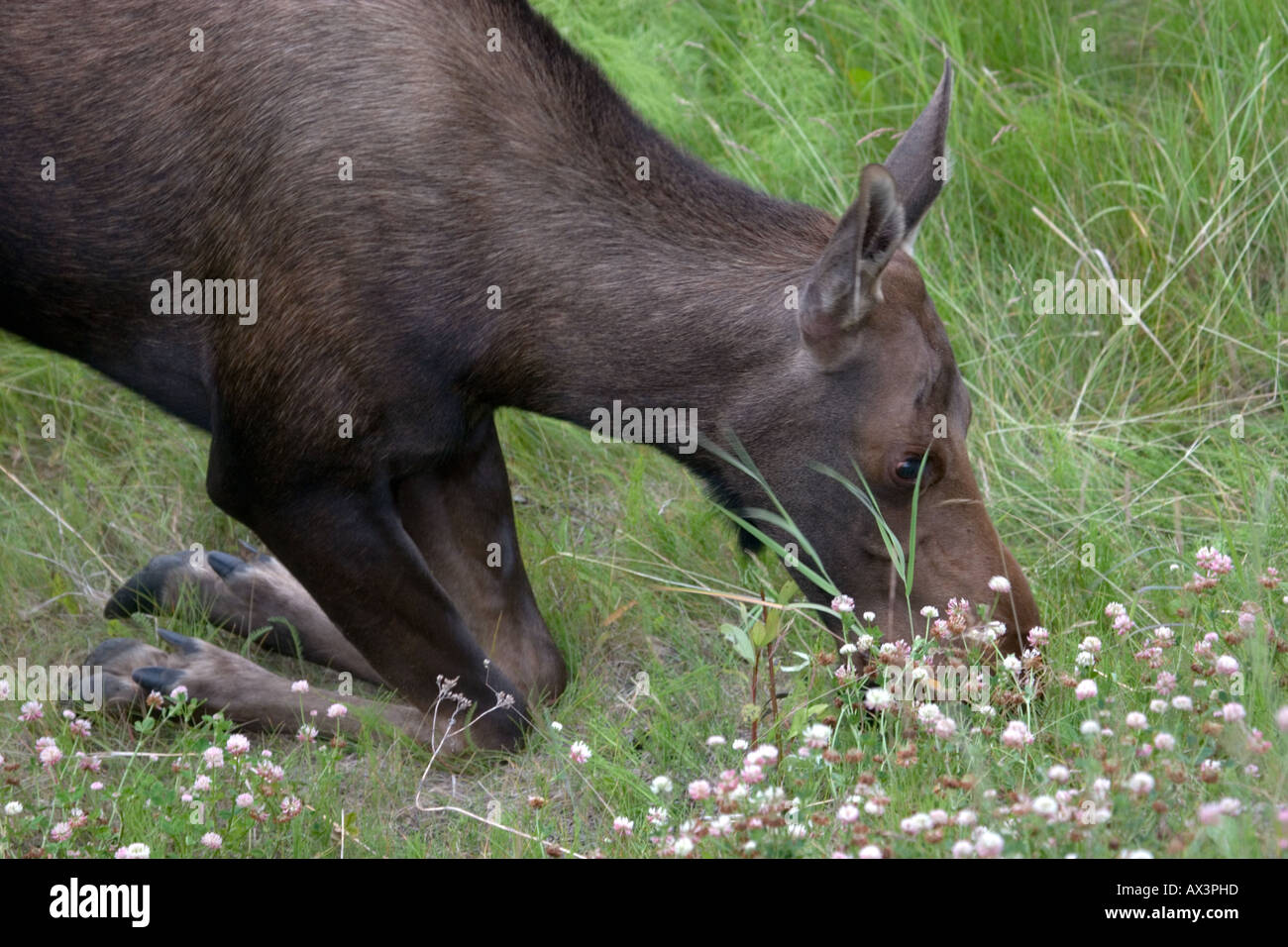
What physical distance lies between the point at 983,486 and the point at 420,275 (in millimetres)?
2344

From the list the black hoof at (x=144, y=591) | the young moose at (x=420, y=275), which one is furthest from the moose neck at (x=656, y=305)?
the black hoof at (x=144, y=591)

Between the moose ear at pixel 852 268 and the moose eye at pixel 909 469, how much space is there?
0.33 metres

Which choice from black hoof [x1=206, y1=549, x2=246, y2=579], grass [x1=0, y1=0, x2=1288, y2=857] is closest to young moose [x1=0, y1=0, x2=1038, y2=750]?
grass [x1=0, y1=0, x2=1288, y2=857]

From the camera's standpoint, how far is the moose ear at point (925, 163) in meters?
4.44

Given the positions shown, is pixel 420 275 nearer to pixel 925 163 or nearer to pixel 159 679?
pixel 925 163

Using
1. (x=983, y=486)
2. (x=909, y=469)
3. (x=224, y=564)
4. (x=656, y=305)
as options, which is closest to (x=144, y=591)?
(x=224, y=564)

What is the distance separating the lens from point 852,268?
14.0ft

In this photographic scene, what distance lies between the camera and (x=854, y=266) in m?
4.25

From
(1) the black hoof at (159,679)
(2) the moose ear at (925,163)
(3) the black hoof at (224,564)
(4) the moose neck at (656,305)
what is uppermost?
(2) the moose ear at (925,163)

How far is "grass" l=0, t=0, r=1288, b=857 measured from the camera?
4.03 m

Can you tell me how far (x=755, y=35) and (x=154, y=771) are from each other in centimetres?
416

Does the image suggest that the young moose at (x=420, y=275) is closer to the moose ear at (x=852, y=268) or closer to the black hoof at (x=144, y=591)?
the moose ear at (x=852, y=268)

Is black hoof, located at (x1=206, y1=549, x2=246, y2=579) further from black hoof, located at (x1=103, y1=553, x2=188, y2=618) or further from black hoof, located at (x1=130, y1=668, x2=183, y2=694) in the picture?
black hoof, located at (x1=130, y1=668, x2=183, y2=694)
